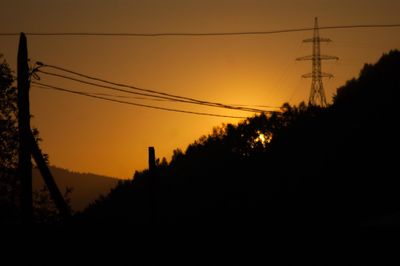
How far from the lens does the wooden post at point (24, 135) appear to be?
20484 mm

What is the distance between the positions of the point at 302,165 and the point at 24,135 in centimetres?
6699

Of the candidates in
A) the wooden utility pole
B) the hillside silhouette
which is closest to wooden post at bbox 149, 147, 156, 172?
the wooden utility pole

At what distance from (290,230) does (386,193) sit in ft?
113

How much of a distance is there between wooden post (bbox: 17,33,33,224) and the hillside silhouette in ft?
116

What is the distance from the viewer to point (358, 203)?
63.0m

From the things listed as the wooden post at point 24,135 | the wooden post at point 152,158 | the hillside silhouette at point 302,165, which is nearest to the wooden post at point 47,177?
the wooden post at point 24,135

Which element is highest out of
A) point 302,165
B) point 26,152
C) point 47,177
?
point 302,165

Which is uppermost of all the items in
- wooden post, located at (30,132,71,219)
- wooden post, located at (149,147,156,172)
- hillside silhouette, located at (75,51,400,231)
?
hillside silhouette, located at (75,51,400,231)

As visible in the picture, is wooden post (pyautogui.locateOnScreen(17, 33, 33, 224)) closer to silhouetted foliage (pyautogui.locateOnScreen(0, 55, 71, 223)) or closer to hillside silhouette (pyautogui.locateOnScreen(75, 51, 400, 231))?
silhouetted foliage (pyautogui.locateOnScreen(0, 55, 71, 223))

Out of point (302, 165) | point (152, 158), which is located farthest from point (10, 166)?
point (302, 165)

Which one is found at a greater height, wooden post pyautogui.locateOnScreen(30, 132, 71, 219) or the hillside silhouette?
the hillside silhouette

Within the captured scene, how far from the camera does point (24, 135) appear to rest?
21.0 meters

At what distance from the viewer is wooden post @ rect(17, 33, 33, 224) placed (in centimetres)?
2048

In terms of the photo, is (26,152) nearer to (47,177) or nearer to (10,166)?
(47,177)
